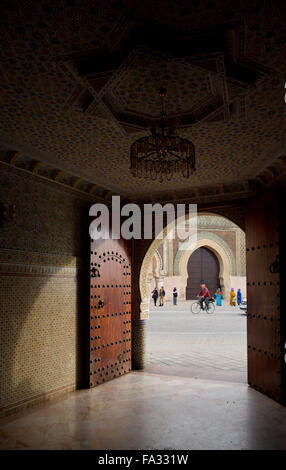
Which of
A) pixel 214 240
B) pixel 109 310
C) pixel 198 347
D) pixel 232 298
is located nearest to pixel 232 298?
pixel 232 298

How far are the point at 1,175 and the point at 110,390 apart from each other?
123 inches

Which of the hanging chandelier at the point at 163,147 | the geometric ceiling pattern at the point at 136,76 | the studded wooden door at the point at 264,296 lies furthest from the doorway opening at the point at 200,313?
the hanging chandelier at the point at 163,147

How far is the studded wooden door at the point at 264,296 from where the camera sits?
4.70m

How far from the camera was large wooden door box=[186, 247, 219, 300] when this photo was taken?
22078 millimetres

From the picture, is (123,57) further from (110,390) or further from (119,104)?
(110,390)

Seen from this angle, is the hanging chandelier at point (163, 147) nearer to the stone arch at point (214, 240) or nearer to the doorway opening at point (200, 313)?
the doorway opening at point (200, 313)

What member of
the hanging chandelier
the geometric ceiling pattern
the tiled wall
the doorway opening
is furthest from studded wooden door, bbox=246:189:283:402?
the tiled wall

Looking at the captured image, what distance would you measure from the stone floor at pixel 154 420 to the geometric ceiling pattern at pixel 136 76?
289 cm

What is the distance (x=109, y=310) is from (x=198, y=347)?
3285 millimetres

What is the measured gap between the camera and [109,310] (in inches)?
235

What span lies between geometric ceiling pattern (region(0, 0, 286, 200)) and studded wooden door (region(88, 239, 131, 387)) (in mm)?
1814

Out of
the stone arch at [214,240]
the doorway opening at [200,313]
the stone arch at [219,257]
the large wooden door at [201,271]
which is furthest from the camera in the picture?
the large wooden door at [201,271]
